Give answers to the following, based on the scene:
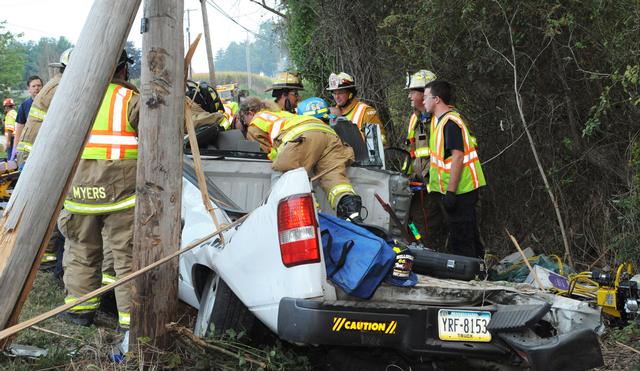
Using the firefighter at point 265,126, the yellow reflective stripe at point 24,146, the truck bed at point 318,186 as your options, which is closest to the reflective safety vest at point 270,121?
the firefighter at point 265,126

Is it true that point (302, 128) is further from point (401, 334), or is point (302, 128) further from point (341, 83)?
point (341, 83)

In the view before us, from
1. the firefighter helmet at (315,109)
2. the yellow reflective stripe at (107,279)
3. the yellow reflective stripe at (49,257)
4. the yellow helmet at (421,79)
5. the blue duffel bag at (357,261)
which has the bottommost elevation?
the yellow reflective stripe at (49,257)

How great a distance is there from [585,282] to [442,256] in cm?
156

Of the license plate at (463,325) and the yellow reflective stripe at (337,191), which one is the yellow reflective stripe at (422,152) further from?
the license plate at (463,325)

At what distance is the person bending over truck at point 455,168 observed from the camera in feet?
22.2

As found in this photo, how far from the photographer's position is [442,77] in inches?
332

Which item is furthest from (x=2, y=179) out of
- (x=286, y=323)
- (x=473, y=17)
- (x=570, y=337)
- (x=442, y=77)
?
(x=570, y=337)

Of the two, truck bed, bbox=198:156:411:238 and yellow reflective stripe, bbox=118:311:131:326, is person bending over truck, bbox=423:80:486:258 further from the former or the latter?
yellow reflective stripe, bbox=118:311:131:326

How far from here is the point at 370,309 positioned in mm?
3895

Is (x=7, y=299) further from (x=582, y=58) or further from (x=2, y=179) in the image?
(x=2, y=179)

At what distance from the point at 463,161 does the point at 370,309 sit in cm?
322

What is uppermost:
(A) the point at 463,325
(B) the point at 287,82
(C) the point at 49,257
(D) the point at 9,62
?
(D) the point at 9,62

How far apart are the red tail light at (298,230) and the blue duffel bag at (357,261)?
25 cm

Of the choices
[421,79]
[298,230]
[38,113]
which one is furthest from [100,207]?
[421,79]
